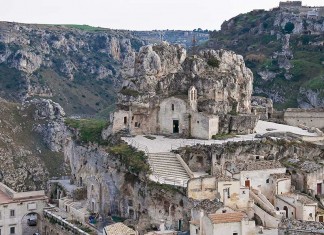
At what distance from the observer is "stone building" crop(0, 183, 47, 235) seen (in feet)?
207

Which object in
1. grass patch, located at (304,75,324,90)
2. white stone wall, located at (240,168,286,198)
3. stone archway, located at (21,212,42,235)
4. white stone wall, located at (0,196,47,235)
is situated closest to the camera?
white stone wall, located at (240,168,286,198)

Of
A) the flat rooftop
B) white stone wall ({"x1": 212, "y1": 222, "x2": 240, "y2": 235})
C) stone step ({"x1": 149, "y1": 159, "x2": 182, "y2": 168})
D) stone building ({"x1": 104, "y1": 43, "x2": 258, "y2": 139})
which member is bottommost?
the flat rooftop

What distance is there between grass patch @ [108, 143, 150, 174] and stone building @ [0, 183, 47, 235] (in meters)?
9.27

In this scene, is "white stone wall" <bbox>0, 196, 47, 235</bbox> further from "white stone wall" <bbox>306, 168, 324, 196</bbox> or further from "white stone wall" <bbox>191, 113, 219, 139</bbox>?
"white stone wall" <bbox>306, 168, 324, 196</bbox>

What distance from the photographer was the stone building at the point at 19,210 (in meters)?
63.2

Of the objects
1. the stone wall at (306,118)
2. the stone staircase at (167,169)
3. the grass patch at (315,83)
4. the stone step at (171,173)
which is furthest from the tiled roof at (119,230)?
the grass patch at (315,83)

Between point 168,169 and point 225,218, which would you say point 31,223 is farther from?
point 225,218

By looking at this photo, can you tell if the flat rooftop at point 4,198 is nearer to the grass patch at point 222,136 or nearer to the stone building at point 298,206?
the grass patch at point 222,136

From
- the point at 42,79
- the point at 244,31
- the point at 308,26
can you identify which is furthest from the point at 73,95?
the point at 308,26

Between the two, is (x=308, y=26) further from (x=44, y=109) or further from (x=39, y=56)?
(x=39, y=56)

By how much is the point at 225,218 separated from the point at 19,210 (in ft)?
82.7

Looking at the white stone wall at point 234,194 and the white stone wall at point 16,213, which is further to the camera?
the white stone wall at point 16,213

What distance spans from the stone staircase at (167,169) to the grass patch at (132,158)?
2.05ft

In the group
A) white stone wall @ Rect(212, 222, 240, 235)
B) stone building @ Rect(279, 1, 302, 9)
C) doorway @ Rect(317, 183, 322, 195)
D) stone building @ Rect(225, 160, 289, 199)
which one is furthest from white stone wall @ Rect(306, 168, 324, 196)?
stone building @ Rect(279, 1, 302, 9)
